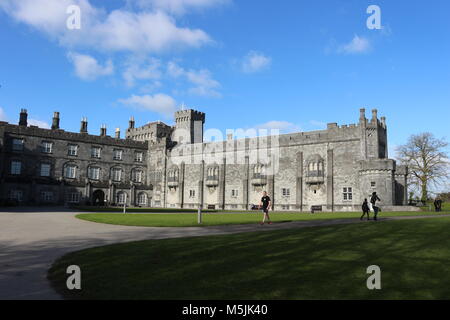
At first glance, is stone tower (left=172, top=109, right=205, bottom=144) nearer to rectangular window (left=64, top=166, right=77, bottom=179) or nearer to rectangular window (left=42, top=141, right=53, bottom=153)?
rectangular window (left=64, top=166, right=77, bottom=179)

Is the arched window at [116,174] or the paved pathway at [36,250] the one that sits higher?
the arched window at [116,174]

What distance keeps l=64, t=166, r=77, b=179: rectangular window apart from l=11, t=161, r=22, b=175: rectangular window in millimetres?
6340

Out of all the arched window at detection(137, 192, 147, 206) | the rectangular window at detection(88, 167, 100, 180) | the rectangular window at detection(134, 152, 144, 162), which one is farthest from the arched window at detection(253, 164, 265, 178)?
the rectangular window at detection(88, 167, 100, 180)

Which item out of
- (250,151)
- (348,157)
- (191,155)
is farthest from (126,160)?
(348,157)

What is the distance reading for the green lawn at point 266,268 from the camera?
6449mm

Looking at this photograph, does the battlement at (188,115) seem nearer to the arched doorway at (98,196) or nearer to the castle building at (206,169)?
the castle building at (206,169)

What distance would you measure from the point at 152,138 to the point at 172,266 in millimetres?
68341

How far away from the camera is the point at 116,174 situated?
2430 inches

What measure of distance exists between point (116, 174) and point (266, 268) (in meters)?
57.0

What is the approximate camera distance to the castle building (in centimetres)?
4359

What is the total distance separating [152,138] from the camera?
75.1m

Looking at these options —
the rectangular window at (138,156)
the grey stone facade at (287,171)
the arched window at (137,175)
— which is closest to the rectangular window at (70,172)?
the arched window at (137,175)

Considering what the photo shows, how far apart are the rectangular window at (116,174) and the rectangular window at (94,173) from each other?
2.41 metres

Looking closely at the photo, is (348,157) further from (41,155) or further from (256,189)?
(41,155)
